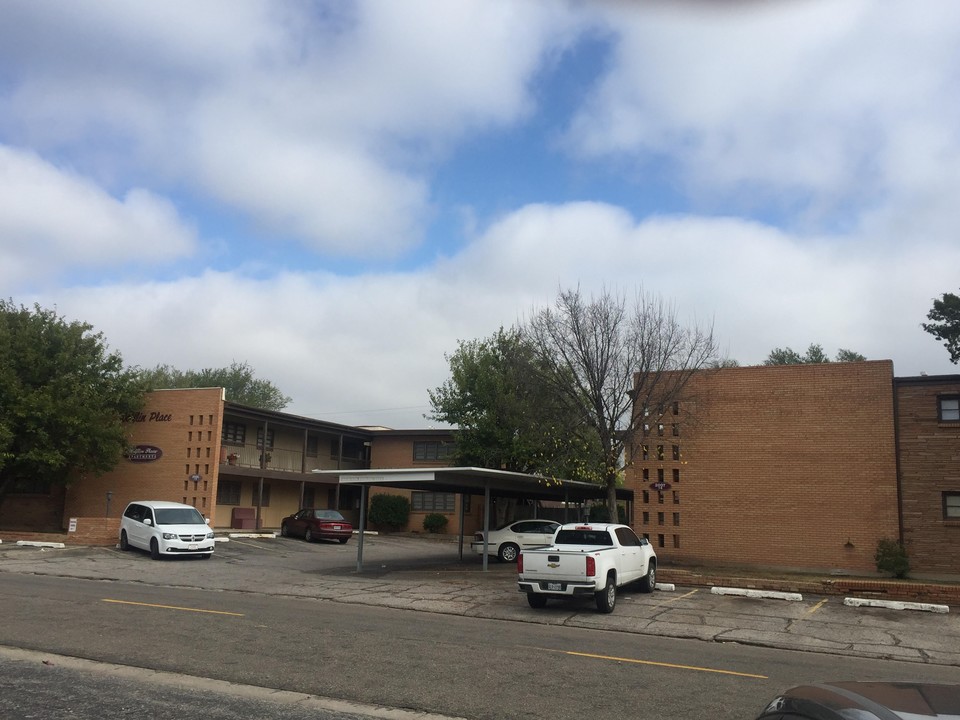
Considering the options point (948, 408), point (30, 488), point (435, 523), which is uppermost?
point (948, 408)

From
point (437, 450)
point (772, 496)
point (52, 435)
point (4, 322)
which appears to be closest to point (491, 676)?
point (772, 496)

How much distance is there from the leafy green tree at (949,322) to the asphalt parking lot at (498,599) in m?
28.2

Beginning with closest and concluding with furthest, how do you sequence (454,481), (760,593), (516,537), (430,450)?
(760,593) → (454,481) → (516,537) → (430,450)

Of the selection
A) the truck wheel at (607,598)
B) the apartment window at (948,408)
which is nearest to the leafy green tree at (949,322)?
the apartment window at (948,408)

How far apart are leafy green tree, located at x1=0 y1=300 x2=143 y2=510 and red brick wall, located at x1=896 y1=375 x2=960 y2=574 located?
99.8ft

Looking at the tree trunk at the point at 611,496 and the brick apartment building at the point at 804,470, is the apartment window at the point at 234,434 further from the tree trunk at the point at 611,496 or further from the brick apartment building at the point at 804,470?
the tree trunk at the point at 611,496

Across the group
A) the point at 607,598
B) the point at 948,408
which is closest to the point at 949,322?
the point at 948,408

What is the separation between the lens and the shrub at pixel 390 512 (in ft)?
142

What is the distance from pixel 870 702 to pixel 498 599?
14.9 metres

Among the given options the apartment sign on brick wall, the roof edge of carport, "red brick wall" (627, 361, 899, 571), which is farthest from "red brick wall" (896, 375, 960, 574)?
the apartment sign on brick wall

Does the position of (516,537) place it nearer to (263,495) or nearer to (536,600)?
(536,600)

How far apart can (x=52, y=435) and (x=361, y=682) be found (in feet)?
98.7

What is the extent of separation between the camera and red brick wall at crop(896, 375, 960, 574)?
2267 centimetres

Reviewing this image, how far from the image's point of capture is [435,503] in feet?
144
